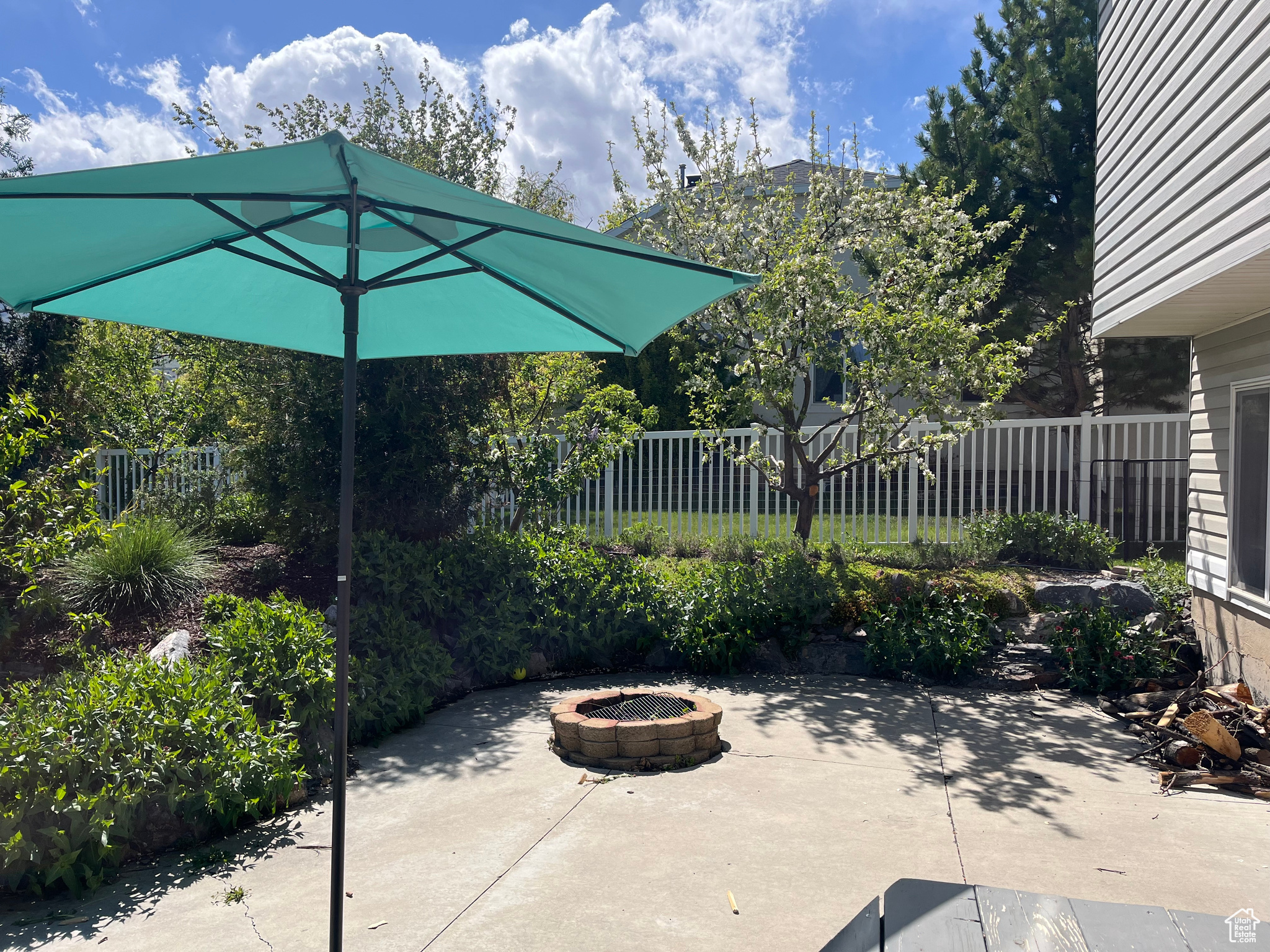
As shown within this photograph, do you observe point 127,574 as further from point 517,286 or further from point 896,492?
point 896,492

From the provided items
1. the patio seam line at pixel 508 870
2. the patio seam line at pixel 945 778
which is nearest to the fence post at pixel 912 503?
the patio seam line at pixel 945 778

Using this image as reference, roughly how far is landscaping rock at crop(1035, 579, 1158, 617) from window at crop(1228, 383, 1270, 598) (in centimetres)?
109

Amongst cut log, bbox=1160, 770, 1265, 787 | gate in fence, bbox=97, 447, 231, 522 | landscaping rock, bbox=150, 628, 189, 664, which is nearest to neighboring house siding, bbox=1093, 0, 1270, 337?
cut log, bbox=1160, 770, 1265, 787

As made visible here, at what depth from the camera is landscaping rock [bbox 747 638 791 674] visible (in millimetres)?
7004

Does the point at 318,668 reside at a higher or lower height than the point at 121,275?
lower

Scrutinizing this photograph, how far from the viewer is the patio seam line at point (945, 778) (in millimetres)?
3609

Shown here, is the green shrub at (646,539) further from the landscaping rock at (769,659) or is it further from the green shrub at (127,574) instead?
the green shrub at (127,574)

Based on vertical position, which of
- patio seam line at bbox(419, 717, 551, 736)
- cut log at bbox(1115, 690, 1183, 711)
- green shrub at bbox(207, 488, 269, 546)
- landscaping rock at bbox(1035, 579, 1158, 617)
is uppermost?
green shrub at bbox(207, 488, 269, 546)

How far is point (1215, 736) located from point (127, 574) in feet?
24.0

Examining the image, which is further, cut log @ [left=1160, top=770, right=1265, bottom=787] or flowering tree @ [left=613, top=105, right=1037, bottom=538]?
flowering tree @ [left=613, top=105, right=1037, bottom=538]

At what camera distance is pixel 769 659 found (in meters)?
7.06

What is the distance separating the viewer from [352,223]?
2.63 m

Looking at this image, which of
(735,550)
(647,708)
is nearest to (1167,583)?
(735,550)

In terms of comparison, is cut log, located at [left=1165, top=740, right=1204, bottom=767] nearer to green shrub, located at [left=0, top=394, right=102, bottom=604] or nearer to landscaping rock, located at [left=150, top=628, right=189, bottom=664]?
landscaping rock, located at [left=150, top=628, right=189, bottom=664]
